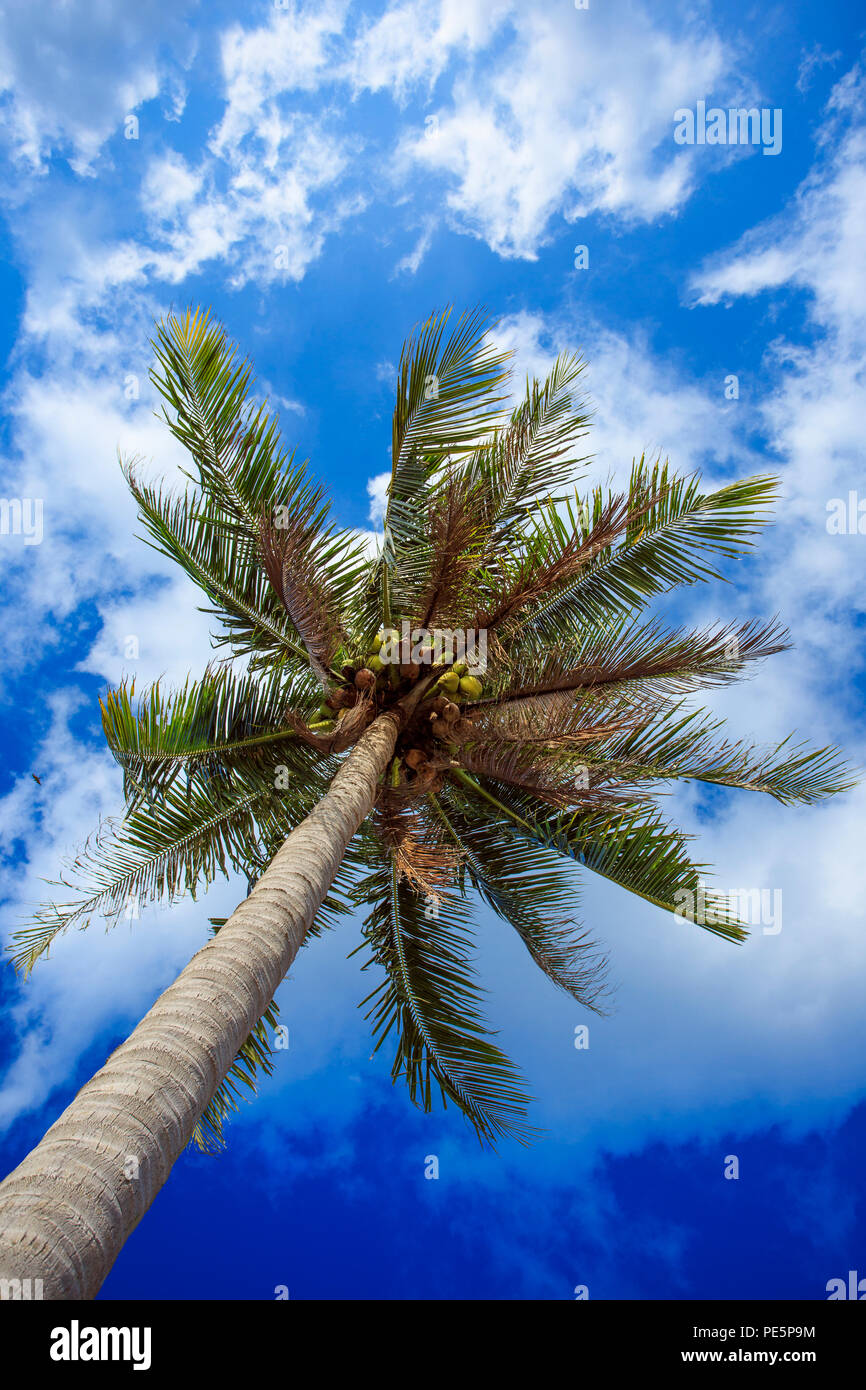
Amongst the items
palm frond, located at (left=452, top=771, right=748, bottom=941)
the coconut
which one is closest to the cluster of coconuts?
the coconut

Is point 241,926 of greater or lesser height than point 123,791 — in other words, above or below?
below

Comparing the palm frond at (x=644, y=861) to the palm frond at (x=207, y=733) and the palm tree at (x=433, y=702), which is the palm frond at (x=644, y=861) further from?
the palm frond at (x=207, y=733)

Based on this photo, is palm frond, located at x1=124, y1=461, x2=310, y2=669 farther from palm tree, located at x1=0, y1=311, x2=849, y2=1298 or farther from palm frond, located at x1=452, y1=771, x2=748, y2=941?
palm frond, located at x1=452, y1=771, x2=748, y2=941

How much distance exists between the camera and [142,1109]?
8.66 feet

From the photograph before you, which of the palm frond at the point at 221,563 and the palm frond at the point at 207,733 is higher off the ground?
the palm frond at the point at 221,563

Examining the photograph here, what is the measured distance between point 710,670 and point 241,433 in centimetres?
463

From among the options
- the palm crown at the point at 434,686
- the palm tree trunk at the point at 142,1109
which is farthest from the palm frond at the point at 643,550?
the palm tree trunk at the point at 142,1109

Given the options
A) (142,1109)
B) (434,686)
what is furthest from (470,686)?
(142,1109)

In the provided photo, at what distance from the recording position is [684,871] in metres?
6.59

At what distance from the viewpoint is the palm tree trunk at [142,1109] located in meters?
2.14

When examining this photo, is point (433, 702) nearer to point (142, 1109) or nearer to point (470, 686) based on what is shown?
point (470, 686)
